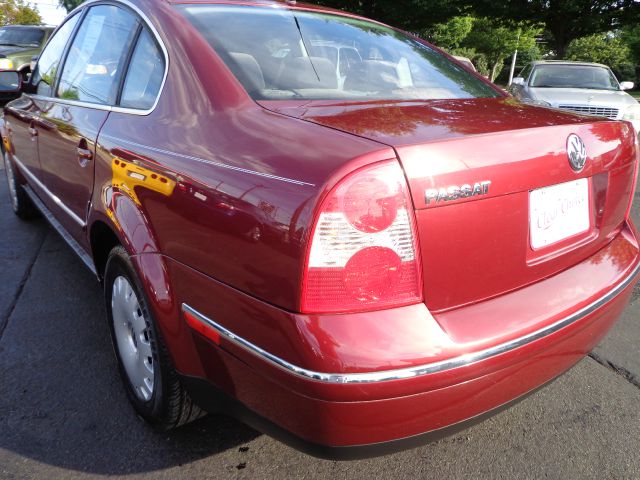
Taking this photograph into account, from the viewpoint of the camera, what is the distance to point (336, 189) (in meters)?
1.29

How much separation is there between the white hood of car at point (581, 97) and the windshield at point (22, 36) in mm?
10949

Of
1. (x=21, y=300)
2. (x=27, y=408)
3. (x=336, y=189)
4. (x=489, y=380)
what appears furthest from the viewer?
(x=21, y=300)

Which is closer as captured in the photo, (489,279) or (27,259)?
(489,279)

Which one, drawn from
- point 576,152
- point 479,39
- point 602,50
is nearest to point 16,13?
point 479,39

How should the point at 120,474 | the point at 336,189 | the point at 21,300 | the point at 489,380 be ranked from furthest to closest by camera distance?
the point at 21,300
the point at 120,474
the point at 489,380
the point at 336,189

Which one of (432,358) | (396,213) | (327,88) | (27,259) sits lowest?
(27,259)

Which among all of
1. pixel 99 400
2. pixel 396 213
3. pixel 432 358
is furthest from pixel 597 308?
pixel 99 400

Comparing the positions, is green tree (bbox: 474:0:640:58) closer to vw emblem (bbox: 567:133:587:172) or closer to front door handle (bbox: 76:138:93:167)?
vw emblem (bbox: 567:133:587:172)

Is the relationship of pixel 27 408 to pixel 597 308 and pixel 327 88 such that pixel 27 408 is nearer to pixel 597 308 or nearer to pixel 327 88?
pixel 327 88

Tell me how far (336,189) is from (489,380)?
672mm

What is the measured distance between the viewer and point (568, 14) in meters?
22.0

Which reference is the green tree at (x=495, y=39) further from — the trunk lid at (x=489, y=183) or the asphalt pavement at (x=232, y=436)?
the trunk lid at (x=489, y=183)

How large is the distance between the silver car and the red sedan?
650 cm

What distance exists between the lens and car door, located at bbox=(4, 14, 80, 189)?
316 cm
